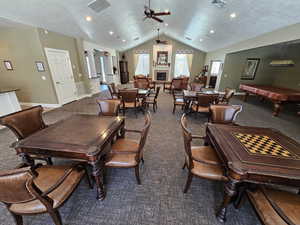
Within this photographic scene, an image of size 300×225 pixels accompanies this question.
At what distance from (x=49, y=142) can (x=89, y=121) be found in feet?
1.95

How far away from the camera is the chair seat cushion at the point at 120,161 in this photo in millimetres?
1530

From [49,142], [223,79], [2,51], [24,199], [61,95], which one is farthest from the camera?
[223,79]

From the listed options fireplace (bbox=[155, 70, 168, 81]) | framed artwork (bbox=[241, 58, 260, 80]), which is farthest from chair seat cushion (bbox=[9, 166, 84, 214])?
fireplace (bbox=[155, 70, 168, 81])

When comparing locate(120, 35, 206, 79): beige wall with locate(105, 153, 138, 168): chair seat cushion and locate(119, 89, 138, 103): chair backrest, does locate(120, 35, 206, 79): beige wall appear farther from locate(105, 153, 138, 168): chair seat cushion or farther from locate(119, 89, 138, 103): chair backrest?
locate(105, 153, 138, 168): chair seat cushion

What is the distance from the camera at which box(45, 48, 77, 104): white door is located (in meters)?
4.80

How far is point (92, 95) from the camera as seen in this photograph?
7.11 meters

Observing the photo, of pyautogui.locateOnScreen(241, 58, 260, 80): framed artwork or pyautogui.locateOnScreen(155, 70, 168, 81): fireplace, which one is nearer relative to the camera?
pyautogui.locateOnScreen(241, 58, 260, 80): framed artwork

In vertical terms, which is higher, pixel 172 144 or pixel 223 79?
pixel 223 79

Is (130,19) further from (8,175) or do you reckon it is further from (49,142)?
(8,175)

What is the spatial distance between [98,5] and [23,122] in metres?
4.33

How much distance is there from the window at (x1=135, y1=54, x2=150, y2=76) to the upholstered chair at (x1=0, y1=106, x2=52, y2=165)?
→ 10884 mm

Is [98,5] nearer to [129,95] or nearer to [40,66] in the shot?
[40,66]

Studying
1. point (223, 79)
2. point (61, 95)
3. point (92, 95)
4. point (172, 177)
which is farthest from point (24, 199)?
point (223, 79)

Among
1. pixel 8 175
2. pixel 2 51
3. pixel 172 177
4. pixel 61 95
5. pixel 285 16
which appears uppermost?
pixel 285 16
